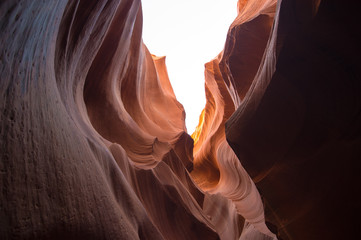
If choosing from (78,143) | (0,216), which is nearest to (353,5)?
(78,143)

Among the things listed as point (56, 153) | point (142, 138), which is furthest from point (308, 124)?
point (142, 138)

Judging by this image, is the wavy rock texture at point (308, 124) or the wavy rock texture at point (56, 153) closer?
the wavy rock texture at point (56, 153)

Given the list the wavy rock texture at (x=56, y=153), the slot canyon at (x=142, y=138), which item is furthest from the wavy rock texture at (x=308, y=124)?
the wavy rock texture at (x=56, y=153)

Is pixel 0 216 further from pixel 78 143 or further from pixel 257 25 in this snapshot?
pixel 257 25

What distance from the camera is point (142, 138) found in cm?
523

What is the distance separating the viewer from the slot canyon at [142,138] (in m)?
1.31

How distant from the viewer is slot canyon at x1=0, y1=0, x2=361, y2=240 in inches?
51.4

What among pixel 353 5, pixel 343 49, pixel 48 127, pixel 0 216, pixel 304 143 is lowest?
pixel 304 143

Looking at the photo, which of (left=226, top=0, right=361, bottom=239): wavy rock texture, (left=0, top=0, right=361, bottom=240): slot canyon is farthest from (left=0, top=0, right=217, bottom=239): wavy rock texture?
(left=226, top=0, right=361, bottom=239): wavy rock texture

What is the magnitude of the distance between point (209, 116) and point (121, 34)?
6608mm

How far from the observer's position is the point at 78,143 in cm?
192

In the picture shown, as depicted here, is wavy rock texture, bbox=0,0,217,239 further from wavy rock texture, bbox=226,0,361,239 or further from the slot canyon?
wavy rock texture, bbox=226,0,361,239

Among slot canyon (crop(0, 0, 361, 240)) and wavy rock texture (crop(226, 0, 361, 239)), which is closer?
slot canyon (crop(0, 0, 361, 240))

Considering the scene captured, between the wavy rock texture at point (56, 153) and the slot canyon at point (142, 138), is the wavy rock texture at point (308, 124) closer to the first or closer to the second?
the slot canyon at point (142, 138)
